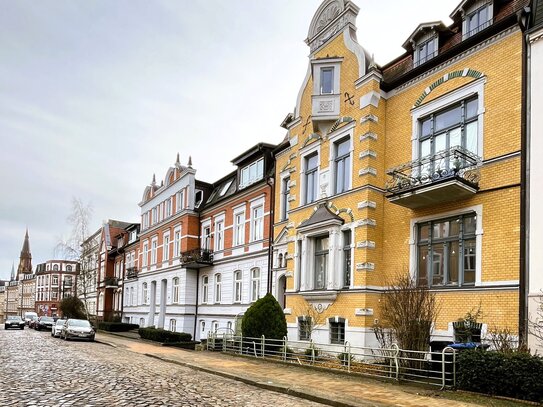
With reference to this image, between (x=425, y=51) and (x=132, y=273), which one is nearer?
(x=425, y=51)

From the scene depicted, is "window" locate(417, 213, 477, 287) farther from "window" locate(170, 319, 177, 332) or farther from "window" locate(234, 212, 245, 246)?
"window" locate(170, 319, 177, 332)

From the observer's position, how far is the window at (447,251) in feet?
49.7

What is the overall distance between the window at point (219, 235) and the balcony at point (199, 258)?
0.83 metres

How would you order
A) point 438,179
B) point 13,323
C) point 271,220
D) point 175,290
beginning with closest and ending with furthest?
point 438,179
point 271,220
point 175,290
point 13,323

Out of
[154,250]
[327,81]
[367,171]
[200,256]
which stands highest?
[327,81]

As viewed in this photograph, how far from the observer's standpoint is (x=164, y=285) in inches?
1587

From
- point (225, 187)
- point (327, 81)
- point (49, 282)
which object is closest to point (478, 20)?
point (327, 81)

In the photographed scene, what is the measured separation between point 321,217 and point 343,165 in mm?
2127

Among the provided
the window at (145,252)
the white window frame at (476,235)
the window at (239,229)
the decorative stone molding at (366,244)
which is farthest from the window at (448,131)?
the window at (145,252)

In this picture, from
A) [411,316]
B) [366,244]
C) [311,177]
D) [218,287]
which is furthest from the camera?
[218,287]

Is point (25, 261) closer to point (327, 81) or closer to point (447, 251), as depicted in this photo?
point (327, 81)

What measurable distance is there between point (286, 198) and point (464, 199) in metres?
10.8

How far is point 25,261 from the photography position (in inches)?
6363

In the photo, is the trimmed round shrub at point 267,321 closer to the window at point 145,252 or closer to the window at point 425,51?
the window at point 425,51
